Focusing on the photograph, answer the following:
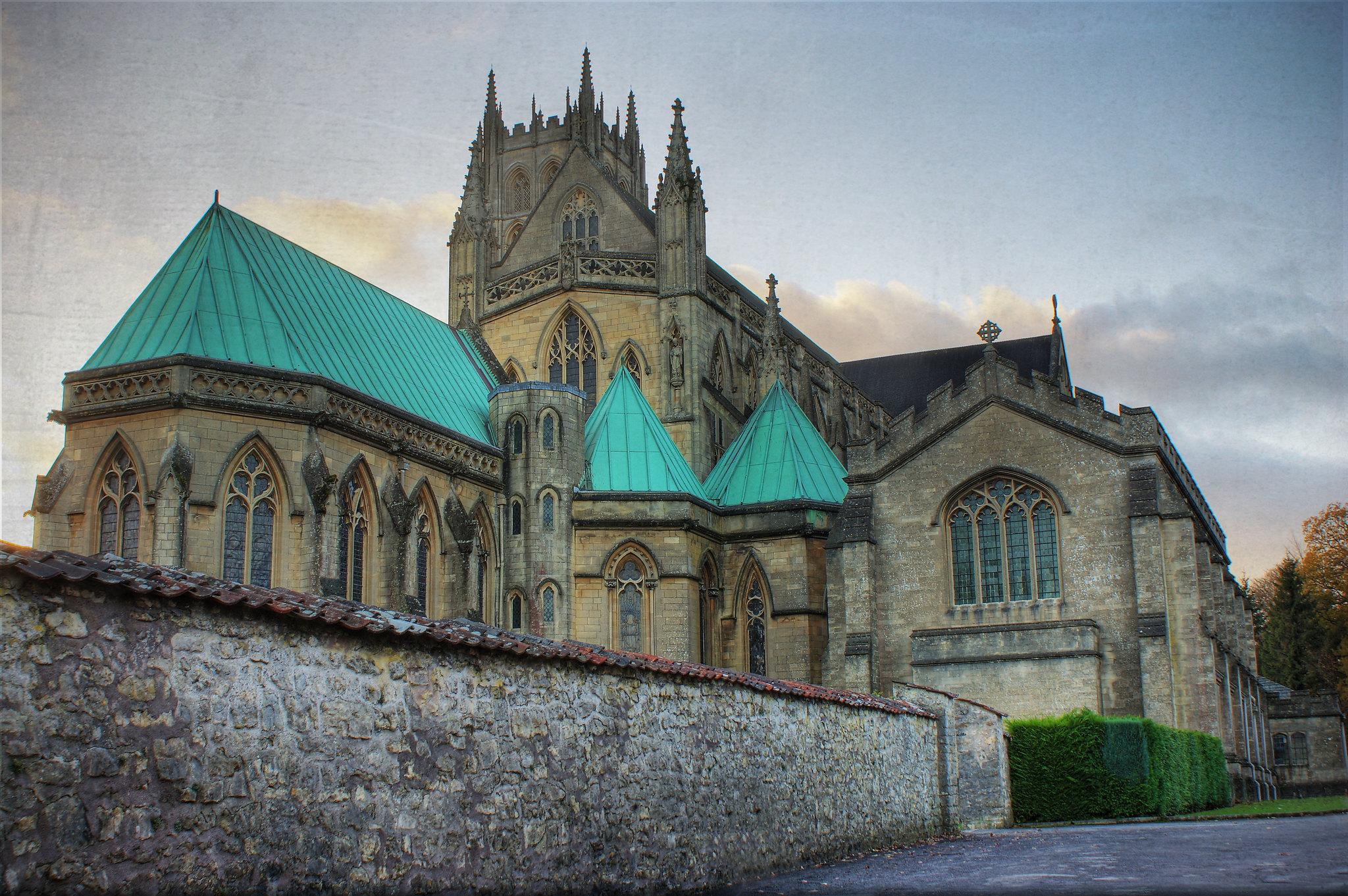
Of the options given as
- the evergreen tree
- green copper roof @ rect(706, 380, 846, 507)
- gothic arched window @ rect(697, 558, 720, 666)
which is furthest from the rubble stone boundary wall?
the evergreen tree

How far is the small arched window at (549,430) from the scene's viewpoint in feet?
109

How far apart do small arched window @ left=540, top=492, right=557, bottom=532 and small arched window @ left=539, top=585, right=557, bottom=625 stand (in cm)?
141

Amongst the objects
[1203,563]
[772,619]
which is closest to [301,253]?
[772,619]

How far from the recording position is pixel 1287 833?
19859 mm

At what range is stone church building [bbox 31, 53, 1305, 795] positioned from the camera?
25984 mm

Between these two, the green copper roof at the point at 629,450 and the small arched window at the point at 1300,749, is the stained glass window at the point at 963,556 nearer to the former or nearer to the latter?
the green copper roof at the point at 629,450

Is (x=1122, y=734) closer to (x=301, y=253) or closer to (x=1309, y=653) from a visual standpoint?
(x=301, y=253)

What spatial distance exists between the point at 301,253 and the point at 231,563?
363 inches

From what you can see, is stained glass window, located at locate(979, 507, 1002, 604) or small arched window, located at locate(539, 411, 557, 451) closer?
stained glass window, located at locate(979, 507, 1002, 604)

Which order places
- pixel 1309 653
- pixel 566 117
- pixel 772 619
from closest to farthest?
pixel 772 619
pixel 1309 653
pixel 566 117

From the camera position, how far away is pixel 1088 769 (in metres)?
26.3

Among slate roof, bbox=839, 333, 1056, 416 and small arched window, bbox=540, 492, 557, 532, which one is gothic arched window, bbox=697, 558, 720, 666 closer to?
small arched window, bbox=540, 492, 557, 532

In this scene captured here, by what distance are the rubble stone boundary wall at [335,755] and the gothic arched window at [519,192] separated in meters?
58.2

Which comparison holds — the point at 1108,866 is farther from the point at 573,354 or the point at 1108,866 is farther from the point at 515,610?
the point at 573,354
